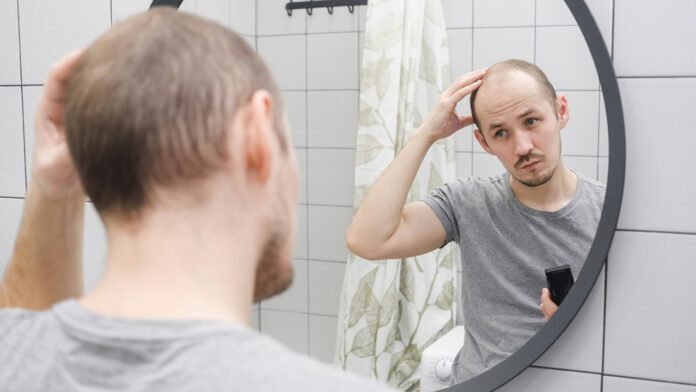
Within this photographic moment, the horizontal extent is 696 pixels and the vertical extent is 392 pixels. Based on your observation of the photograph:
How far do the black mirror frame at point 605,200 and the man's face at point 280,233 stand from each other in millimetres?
533

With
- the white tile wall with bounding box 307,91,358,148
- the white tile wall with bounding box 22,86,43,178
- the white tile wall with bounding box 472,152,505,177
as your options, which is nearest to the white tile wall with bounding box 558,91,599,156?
the white tile wall with bounding box 472,152,505,177

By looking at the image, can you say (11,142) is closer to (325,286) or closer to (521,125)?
(325,286)

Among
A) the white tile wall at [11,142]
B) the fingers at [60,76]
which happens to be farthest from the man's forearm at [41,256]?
the white tile wall at [11,142]

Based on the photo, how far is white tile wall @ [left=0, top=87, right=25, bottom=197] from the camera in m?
1.50

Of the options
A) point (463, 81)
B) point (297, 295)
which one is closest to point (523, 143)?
point (463, 81)

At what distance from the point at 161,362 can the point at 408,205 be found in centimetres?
66

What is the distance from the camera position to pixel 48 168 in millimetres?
869

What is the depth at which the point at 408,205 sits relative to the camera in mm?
1168

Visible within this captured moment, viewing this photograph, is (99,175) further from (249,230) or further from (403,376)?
(403,376)

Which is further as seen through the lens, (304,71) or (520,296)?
(304,71)

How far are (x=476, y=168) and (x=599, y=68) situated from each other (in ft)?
0.76

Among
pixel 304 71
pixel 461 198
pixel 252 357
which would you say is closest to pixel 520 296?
pixel 461 198

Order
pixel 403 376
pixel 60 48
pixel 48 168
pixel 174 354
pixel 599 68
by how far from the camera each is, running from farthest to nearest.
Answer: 1. pixel 60 48
2. pixel 403 376
3. pixel 599 68
4. pixel 48 168
5. pixel 174 354

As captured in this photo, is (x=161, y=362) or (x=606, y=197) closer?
(x=161, y=362)
